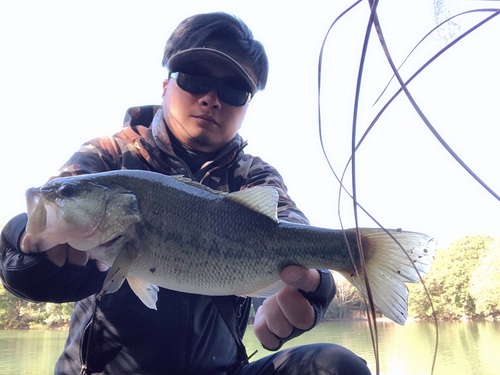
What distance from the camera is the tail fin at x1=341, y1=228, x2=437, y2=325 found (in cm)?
179

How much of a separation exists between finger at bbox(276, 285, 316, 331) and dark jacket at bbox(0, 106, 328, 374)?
0.57 metres

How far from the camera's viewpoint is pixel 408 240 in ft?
6.03

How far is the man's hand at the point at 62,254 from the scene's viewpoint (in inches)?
68.0

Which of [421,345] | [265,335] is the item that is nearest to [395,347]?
[421,345]

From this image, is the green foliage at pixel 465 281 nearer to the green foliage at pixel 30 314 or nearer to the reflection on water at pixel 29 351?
the reflection on water at pixel 29 351

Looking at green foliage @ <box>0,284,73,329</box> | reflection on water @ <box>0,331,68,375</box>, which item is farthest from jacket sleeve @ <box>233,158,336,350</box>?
green foliage @ <box>0,284,73,329</box>

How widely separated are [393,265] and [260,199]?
85cm

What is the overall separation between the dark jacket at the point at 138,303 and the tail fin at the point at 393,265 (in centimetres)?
58

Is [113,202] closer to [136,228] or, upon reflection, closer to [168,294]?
[136,228]

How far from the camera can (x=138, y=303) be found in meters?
2.41

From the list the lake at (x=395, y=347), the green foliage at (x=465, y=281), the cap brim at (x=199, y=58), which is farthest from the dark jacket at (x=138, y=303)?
the green foliage at (x=465, y=281)

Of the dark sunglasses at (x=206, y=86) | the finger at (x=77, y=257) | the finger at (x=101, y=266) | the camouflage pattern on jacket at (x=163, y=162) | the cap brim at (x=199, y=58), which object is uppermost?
the cap brim at (x=199, y=58)

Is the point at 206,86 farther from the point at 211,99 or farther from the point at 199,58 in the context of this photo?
the point at 199,58

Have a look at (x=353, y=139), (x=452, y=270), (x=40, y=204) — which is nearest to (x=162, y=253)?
(x=40, y=204)
